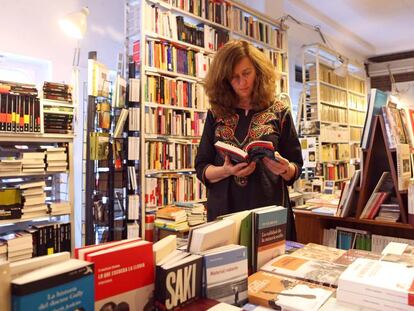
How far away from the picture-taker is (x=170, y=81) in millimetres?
3373

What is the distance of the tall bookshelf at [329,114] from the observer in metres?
5.51

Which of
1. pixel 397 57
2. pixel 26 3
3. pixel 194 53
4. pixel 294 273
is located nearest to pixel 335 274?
pixel 294 273

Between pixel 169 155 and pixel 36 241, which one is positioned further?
pixel 169 155

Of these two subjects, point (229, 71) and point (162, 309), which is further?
point (229, 71)

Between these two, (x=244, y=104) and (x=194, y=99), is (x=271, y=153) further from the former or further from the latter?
(x=194, y=99)

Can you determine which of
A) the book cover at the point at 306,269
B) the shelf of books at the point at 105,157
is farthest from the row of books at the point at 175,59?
the book cover at the point at 306,269

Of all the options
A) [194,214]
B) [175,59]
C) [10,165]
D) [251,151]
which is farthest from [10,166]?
[251,151]

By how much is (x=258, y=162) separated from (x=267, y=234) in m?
0.39

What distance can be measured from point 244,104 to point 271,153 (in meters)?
0.31

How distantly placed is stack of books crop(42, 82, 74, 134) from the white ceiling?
13.3 ft

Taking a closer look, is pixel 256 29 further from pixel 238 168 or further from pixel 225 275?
pixel 225 275

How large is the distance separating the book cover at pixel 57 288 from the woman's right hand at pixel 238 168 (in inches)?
32.0

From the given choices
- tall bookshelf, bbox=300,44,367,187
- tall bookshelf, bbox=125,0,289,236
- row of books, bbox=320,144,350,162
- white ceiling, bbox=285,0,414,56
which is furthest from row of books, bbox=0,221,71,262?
white ceiling, bbox=285,0,414,56

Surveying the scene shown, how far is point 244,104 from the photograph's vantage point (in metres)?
1.56
